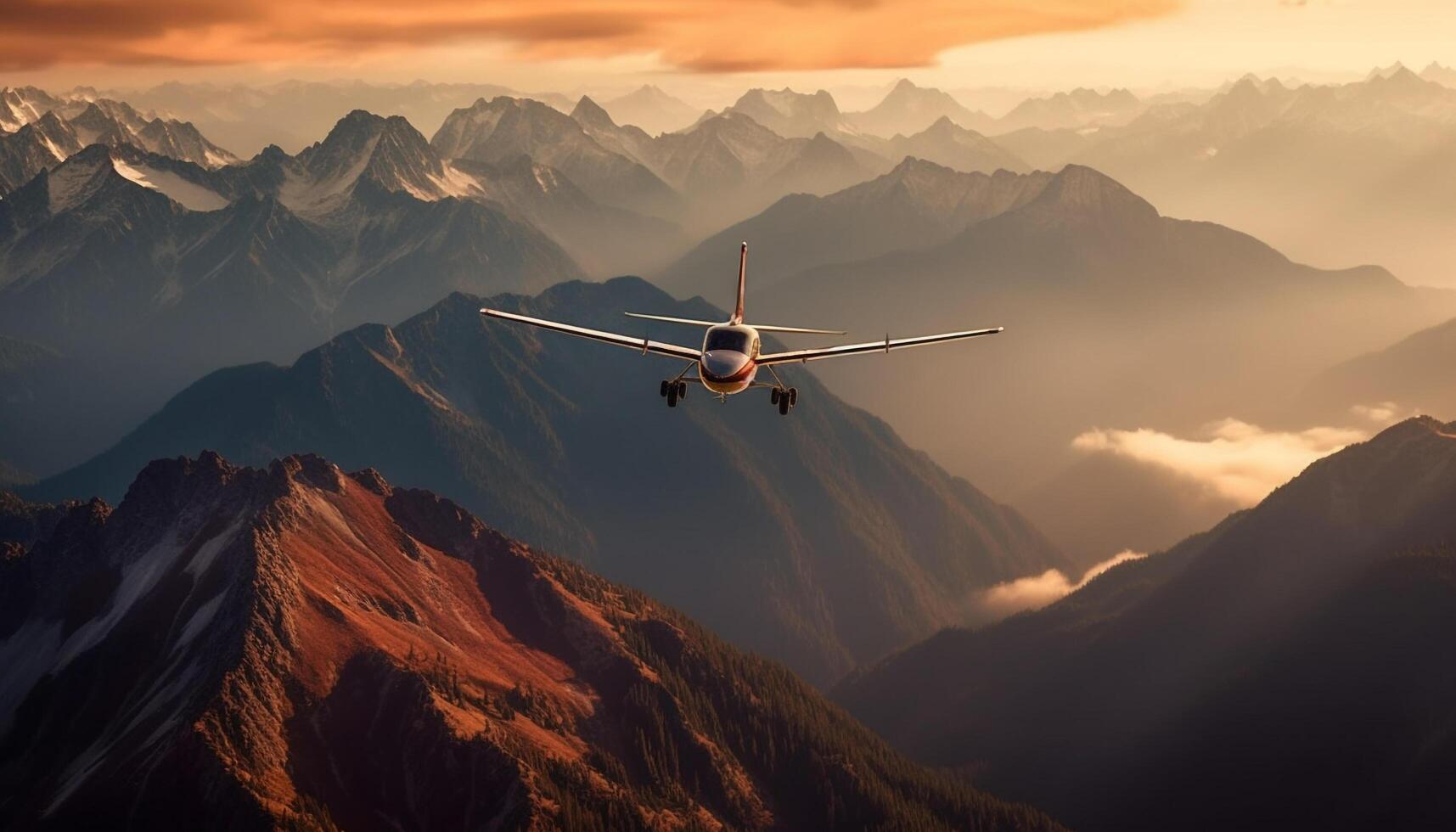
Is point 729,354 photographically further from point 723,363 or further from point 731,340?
point 731,340

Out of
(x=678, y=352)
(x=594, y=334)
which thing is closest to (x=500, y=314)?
(x=594, y=334)

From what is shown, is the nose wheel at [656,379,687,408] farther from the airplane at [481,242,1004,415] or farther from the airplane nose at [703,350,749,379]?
the airplane nose at [703,350,749,379]

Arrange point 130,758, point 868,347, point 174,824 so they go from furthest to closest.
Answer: point 130,758 → point 174,824 → point 868,347

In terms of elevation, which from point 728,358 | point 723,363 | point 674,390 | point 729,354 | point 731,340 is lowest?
point 674,390

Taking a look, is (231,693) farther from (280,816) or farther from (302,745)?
(280,816)

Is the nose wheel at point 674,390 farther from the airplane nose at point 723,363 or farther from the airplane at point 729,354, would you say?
the airplane nose at point 723,363

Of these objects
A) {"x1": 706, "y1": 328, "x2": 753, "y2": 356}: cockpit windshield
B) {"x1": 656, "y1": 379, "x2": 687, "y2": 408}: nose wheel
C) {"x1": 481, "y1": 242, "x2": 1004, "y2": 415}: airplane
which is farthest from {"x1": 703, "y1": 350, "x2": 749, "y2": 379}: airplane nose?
{"x1": 656, "y1": 379, "x2": 687, "y2": 408}: nose wheel

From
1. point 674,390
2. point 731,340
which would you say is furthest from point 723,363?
point 674,390

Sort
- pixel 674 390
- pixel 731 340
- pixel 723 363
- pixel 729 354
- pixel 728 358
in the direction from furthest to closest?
1. pixel 731 340
2. pixel 674 390
3. pixel 729 354
4. pixel 728 358
5. pixel 723 363
